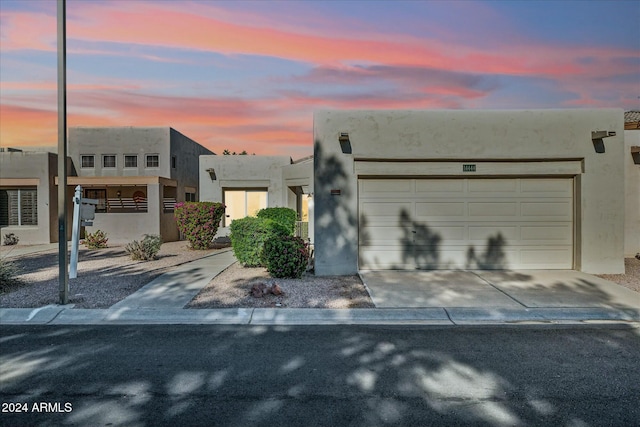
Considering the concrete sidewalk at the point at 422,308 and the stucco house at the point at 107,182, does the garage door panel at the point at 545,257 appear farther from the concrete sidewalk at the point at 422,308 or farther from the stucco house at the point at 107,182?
the stucco house at the point at 107,182

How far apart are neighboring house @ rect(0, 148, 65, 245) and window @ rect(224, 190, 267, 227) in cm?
782

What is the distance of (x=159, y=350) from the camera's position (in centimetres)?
554

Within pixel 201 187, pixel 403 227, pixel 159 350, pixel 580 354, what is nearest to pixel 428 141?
pixel 403 227

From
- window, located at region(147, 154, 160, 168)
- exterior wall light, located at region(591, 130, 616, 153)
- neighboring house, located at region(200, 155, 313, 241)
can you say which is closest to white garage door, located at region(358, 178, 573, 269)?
exterior wall light, located at region(591, 130, 616, 153)

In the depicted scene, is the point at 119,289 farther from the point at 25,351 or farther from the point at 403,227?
the point at 403,227

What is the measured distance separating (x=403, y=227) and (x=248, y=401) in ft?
24.6

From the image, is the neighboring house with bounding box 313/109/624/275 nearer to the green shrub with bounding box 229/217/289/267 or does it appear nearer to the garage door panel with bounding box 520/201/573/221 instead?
the garage door panel with bounding box 520/201/573/221

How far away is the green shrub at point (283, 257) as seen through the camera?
9.64m

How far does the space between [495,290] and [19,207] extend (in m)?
20.2

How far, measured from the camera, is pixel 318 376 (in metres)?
4.72

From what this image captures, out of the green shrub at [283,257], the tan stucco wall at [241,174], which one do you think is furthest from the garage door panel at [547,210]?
the tan stucco wall at [241,174]

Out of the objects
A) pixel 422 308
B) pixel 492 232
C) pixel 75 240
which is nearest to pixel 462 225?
pixel 492 232

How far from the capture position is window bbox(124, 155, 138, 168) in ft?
69.8

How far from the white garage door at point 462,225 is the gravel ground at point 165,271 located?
53.8 inches
